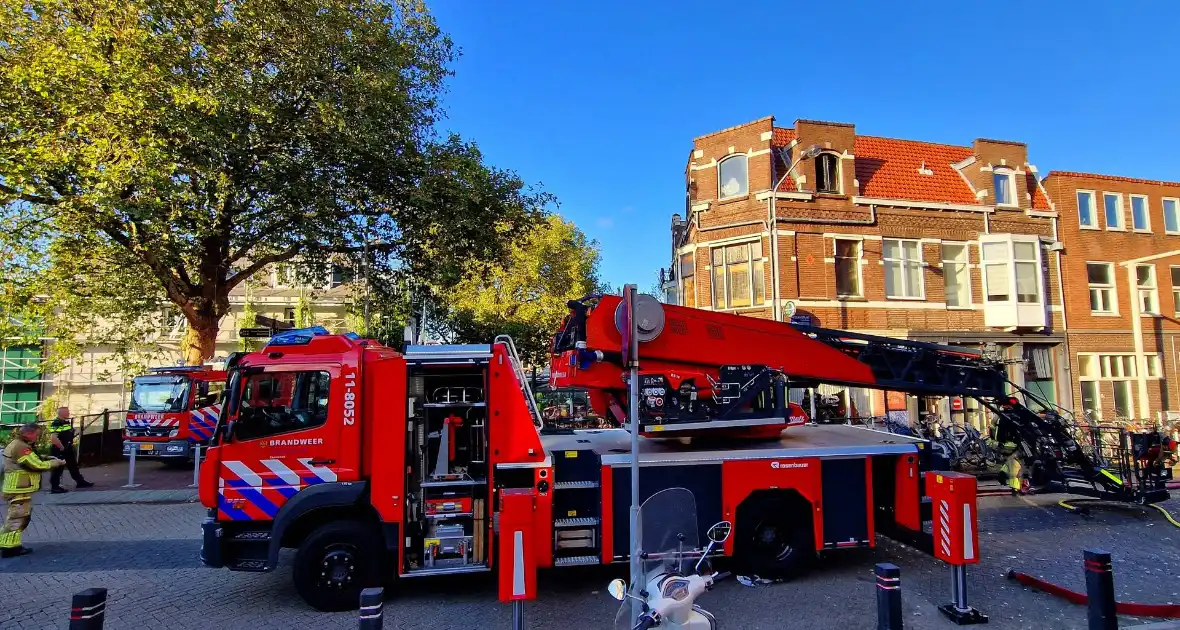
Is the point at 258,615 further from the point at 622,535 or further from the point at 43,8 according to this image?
the point at 43,8

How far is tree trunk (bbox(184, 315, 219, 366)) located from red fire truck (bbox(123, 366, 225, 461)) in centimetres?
138

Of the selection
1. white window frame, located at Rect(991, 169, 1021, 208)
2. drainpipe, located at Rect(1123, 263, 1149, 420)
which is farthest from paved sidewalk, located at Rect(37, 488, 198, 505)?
drainpipe, located at Rect(1123, 263, 1149, 420)

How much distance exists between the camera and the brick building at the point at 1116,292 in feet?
65.7

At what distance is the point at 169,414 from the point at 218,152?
847 cm

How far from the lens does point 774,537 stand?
6.82 metres

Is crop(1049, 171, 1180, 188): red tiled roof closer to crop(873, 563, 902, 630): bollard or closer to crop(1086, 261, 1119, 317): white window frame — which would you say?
crop(1086, 261, 1119, 317): white window frame

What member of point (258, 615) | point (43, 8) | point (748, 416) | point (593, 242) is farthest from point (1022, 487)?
point (593, 242)

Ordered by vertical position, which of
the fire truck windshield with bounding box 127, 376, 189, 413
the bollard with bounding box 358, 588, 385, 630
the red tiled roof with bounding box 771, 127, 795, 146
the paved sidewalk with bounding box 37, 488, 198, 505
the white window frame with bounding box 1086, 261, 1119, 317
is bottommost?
the paved sidewalk with bounding box 37, 488, 198, 505

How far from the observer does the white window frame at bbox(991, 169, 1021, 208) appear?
1997 centimetres

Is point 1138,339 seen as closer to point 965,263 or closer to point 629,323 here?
point 965,263

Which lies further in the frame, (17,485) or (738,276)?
(738,276)

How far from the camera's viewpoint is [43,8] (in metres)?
11.5

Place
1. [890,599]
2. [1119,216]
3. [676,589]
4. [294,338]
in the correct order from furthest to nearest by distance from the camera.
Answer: [1119,216] < [294,338] < [890,599] < [676,589]

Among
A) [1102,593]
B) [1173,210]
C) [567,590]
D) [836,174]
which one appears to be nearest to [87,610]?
[567,590]
